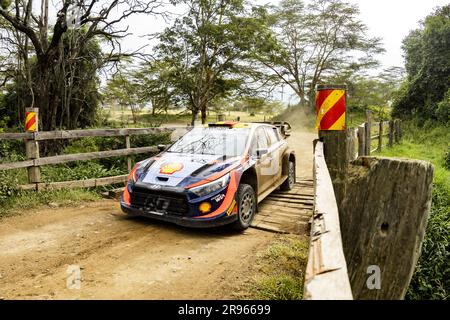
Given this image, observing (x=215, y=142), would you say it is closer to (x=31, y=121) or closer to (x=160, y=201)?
(x=160, y=201)

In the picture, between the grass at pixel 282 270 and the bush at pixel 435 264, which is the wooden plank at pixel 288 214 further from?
the bush at pixel 435 264

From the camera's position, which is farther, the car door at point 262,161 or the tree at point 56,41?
the tree at point 56,41

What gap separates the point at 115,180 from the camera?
7336 millimetres

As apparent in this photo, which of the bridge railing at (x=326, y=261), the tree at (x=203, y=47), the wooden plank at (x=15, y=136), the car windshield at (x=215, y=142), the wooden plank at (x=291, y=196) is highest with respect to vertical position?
the tree at (x=203, y=47)

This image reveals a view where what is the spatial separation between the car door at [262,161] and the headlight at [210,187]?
0.97 meters

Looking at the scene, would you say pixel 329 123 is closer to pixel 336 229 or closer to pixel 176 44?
pixel 336 229

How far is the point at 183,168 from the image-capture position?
15.4ft

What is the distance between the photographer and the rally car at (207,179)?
170 inches

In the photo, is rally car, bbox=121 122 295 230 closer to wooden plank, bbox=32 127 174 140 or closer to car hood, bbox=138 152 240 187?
car hood, bbox=138 152 240 187

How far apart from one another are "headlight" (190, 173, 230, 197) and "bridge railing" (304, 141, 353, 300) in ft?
8.11

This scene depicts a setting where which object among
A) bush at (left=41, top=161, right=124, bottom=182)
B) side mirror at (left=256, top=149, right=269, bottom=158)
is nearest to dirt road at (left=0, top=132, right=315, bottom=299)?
side mirror at (left=256, top=149, right=269, bottom=158)

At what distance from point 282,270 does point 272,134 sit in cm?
362

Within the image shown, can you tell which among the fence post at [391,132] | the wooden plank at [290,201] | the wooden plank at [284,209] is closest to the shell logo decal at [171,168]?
the wooden plank at [284,209]
